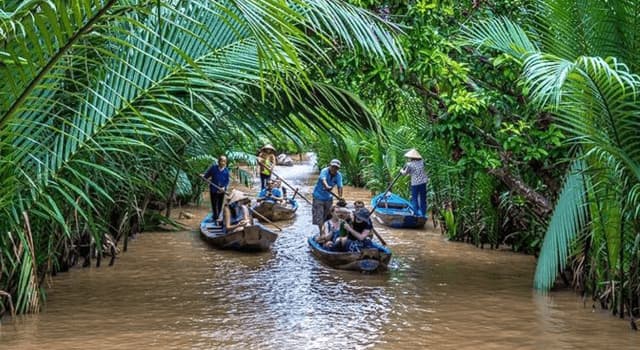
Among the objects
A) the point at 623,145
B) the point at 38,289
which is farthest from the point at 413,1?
the point at 38,289

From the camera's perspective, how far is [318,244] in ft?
41.4

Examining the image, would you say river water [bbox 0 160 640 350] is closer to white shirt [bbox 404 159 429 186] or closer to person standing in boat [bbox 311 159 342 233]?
person standing in boat [bbox 311 159 342 233]

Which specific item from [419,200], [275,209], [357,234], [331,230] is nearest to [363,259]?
[357,234]

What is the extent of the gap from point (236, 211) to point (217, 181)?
203 centimetres

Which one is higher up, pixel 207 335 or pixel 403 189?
pixel 403 189

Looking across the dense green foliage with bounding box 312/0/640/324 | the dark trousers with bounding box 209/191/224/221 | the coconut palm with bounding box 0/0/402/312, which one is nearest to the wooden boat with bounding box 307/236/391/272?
the dense green foliage with bounding box 312/0/640/324

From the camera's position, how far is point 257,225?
515 inches

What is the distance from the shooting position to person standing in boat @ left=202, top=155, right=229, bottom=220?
15.5m

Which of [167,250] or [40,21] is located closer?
[40,21]

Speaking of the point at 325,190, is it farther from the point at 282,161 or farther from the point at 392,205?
the point at 282,161

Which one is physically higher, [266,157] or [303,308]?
[266,157]

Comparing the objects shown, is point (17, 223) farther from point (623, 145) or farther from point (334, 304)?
point (623, 145)

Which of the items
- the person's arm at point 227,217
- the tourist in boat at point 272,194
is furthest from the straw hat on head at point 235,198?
the tourist in boat at point 272,194

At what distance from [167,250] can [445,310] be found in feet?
20.3
